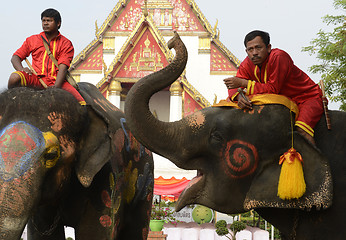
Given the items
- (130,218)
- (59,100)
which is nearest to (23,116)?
(59,100)

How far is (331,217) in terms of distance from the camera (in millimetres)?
2438

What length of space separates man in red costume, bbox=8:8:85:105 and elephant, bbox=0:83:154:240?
0.21 metres

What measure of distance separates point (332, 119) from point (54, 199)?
168 centimetres

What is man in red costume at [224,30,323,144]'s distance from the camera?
8.51ft

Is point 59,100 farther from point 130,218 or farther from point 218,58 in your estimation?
point 218,58

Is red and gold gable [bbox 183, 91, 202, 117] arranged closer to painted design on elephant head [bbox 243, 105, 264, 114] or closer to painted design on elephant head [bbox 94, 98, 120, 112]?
painted design on elephant head [bbox 94, 98, 120, 112]

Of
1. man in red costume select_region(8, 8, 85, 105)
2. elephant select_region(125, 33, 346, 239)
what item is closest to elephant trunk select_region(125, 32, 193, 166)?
elephant select_region(125, 33, 346, 239)

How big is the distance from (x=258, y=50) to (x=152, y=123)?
66 centimetres

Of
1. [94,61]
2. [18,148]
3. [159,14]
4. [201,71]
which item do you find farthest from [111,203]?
[159,14]

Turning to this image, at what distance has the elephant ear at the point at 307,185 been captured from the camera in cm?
239

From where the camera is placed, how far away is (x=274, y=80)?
2.60 m

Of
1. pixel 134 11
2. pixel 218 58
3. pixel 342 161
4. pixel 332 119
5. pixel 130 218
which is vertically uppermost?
pixel 134 11

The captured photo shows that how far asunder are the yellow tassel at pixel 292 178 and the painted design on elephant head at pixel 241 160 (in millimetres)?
157

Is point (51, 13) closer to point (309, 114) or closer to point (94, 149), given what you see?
point (94, 149)
